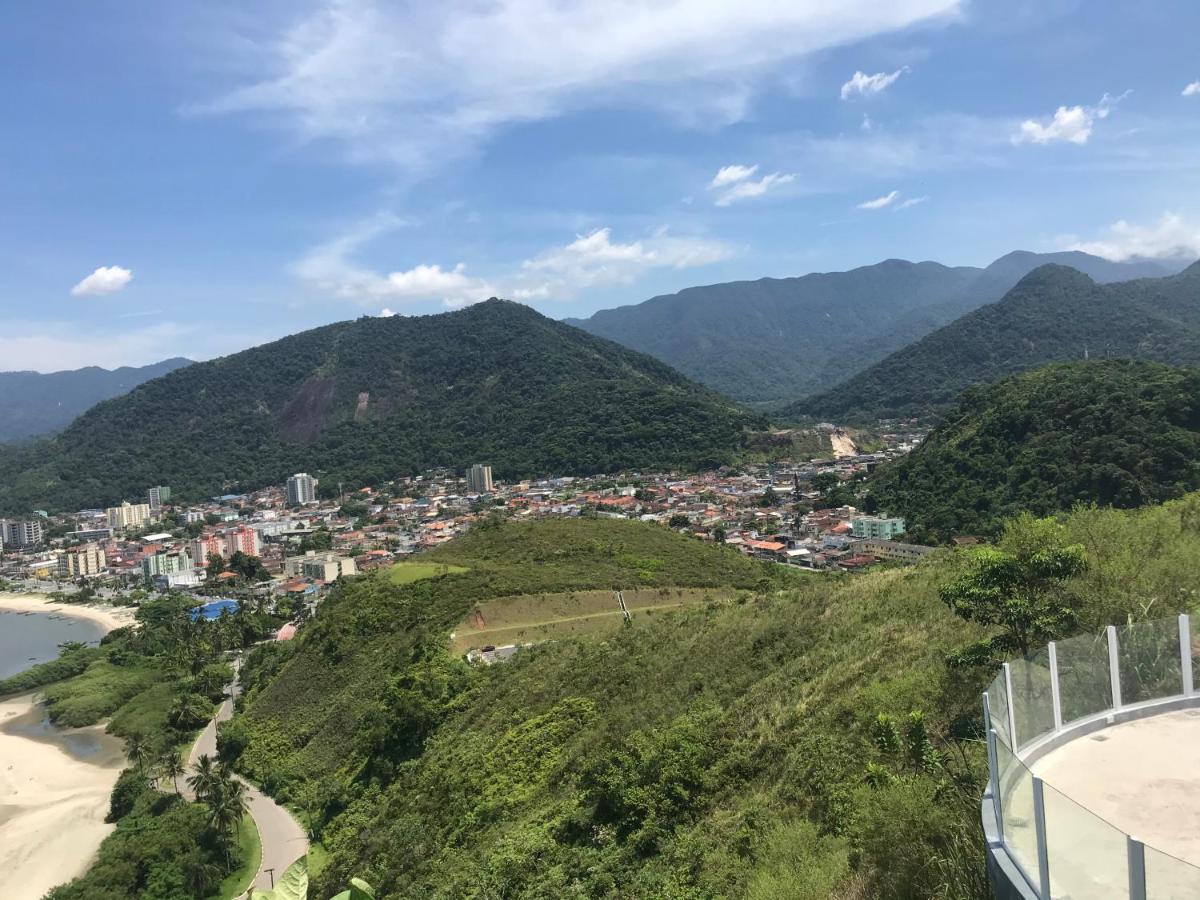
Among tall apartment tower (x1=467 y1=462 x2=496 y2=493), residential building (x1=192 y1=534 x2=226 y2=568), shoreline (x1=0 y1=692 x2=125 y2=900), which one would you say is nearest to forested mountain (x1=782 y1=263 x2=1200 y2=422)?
tall apartment tower (x1=467 y1=462 x2=496 y2=493)

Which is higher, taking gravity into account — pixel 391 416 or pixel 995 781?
pixel 391 416

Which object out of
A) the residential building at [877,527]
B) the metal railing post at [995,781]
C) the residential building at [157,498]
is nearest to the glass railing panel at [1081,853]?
the metal railing post at [995,781]

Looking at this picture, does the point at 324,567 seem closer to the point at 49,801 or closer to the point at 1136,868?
the point at 49,801

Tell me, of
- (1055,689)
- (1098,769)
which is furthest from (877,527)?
(1098,769)

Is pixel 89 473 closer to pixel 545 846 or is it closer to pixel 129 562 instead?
pixel 129 562

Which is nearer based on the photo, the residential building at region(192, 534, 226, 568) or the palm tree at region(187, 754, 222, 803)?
the palm tree at region(187, 754, 222, 803)

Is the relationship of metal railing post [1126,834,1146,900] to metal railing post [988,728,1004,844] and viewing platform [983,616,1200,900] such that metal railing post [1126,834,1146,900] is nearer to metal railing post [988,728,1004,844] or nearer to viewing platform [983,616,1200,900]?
viewing platform [983,616,1200,900]
